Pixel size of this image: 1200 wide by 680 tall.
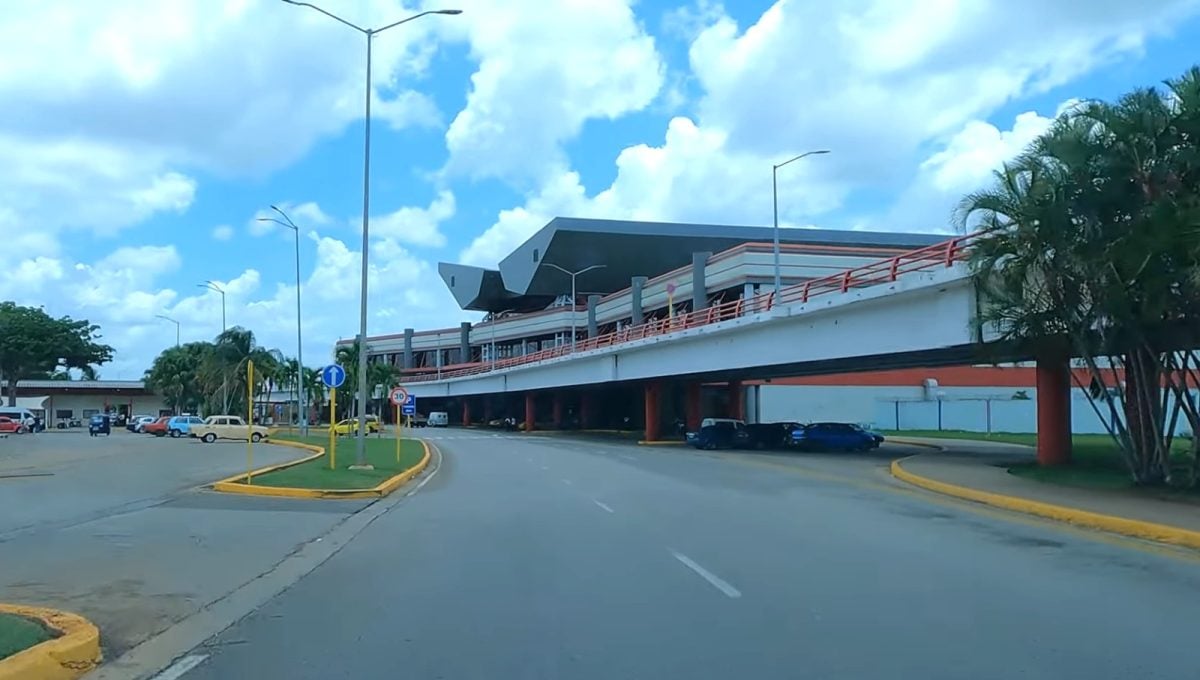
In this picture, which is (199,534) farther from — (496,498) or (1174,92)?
(1174,92)

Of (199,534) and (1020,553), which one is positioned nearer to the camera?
(1020,553)

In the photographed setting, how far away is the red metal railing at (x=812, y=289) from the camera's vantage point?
1222 inches

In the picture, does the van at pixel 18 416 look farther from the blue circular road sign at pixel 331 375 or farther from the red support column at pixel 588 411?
the blue circular road sign at pixel 331 375

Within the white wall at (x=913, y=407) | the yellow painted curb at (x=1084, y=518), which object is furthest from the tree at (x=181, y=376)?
the yellow painted curb at (x=1084, y=518)

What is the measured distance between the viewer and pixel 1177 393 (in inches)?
922

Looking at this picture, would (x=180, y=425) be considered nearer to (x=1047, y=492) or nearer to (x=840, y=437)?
(x=840, y=437)

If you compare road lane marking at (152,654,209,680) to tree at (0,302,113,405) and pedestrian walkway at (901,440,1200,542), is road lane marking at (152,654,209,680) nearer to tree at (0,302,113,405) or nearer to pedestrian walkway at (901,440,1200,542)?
pedestrian walkway at (901,440,1200,542)

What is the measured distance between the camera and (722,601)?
34.9 ft

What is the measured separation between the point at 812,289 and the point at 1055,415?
415 inches

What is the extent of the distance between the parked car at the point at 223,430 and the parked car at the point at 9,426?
18858 mm

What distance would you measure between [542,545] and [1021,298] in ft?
42.6

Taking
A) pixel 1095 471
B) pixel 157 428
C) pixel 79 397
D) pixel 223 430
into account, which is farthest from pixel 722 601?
pixel 79 397

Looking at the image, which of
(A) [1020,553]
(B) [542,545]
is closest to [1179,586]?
(A) [1020,553]

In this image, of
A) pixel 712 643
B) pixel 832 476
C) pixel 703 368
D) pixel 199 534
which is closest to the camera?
pixel 712 643
